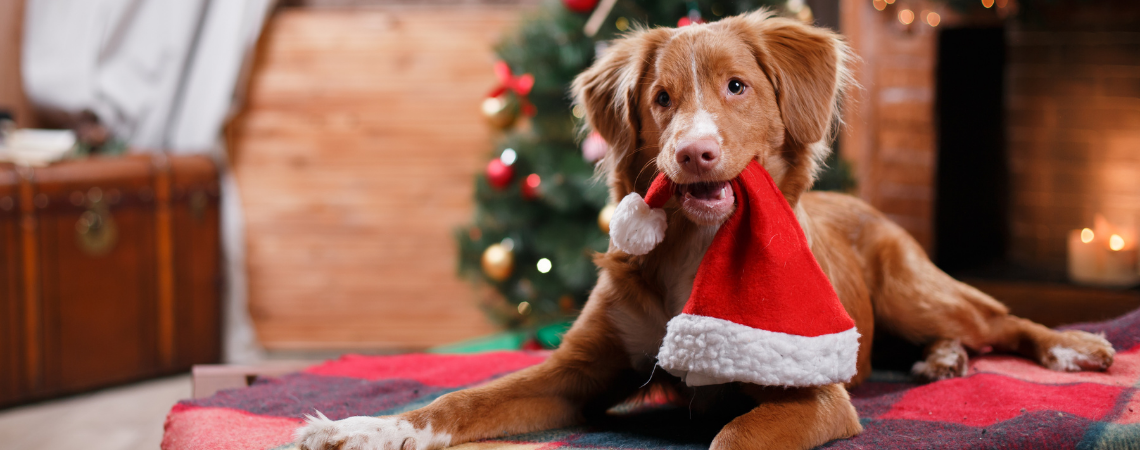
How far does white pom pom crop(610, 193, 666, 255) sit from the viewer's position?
1.19 metres

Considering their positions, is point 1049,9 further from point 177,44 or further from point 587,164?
point 177,44

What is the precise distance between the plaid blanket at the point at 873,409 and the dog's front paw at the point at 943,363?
0.09 feet

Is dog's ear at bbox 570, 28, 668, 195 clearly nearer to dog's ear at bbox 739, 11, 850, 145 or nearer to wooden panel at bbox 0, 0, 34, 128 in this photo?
dog's ear at bbox 739, 11, 850, 145

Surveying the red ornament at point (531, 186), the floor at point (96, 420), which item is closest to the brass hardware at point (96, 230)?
the floor at point (96, 420)

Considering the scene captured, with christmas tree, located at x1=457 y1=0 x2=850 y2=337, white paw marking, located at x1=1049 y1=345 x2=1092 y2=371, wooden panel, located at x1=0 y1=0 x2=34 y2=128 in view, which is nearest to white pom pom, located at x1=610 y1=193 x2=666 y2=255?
white paw marking, located at x1=1049 y1=345 x2=1092 y2=371

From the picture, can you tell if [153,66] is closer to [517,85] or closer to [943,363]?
[517,85]

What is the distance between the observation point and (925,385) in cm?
155

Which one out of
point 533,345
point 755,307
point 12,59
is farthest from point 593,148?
point 12,59

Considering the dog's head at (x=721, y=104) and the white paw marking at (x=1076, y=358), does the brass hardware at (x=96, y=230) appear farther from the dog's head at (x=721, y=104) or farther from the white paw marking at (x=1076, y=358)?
the white paw marking at (x=1076, y=358)

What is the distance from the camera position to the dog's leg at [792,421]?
111cm

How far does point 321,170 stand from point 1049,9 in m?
3.09

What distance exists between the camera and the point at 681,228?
1337 millimetres

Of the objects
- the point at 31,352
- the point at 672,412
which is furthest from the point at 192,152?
the point at 672,412

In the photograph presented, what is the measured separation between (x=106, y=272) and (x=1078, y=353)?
3.22 meters
